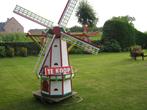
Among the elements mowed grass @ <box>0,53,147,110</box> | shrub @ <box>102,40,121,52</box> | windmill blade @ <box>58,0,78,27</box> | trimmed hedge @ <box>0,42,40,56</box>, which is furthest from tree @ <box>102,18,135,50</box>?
windmill blade @ <box>58,0,78,27</box>

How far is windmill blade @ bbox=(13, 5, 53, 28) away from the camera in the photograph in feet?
31.5

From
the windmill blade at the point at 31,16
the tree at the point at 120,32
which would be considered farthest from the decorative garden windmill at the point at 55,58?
the tree at the point at 120,32

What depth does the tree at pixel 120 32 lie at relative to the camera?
3353cm

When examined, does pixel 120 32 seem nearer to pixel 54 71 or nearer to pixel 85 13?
pixel 85 13

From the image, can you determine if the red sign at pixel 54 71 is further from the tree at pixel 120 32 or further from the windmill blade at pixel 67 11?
the tree at pixel 120 32

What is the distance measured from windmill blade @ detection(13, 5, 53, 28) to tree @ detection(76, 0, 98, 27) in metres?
29.3

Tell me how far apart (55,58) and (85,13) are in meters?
30.4

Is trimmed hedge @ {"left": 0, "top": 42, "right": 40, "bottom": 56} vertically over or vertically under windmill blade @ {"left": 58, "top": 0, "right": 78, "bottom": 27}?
under

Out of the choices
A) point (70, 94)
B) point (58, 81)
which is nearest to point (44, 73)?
point (58, 81)

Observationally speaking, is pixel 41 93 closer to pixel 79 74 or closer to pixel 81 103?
pixel 81 103

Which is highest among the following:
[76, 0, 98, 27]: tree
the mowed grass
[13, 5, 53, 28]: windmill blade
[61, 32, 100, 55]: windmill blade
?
[76, 0, 98, 27]: tree

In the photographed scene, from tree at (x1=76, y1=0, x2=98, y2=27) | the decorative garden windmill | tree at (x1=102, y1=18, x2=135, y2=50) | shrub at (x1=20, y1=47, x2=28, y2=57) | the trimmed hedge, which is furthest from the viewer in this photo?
tree at (x1=76, y1=0, x2=98, y2=27)

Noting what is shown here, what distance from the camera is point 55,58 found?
9445mm

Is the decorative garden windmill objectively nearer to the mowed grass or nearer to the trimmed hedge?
the mowed grass
